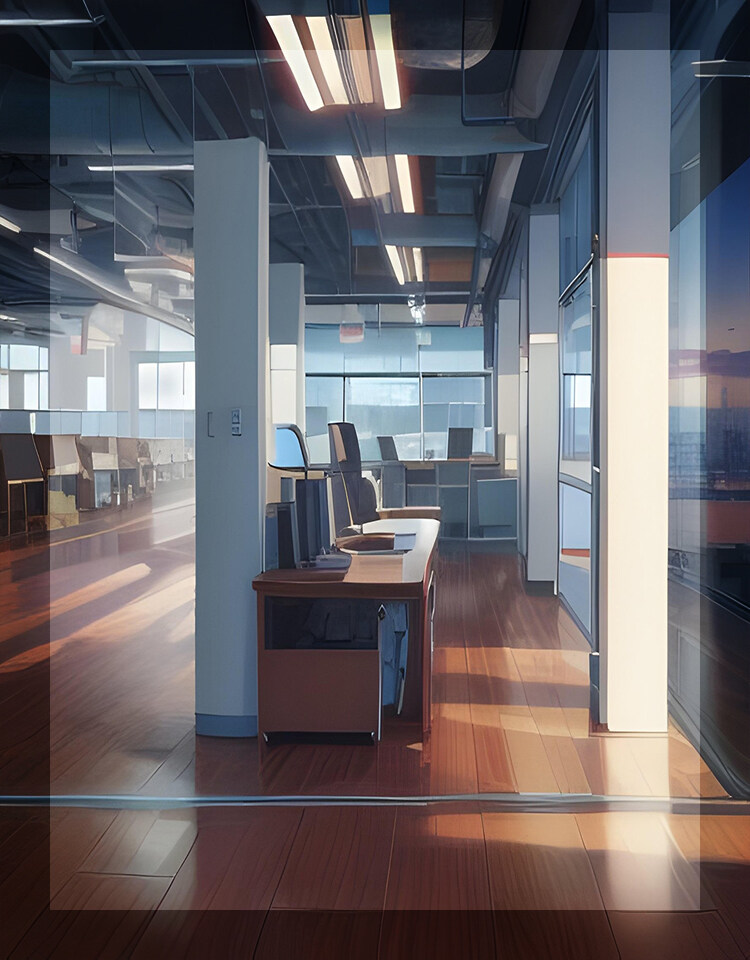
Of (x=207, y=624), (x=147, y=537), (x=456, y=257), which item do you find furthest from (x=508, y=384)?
(x=147, y=537)

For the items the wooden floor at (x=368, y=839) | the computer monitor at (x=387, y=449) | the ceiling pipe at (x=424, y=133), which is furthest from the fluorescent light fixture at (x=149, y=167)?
the wooden floor at (x=368, y=839)

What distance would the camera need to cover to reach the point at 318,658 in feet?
12.3

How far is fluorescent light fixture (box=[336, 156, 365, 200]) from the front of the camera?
5582 mm

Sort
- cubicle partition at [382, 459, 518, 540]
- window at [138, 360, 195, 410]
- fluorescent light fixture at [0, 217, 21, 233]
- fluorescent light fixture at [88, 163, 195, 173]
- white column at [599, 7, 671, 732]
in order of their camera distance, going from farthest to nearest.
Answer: window at [138, 360, 195, 410] < fluorescent light fixture at [0, 217, 21, 233] < cubicle partition at [382, 459, 518, 540] < fluorescent light fixture at [88, 163, 195, 173] < white column at [599, 7, 671, 732]

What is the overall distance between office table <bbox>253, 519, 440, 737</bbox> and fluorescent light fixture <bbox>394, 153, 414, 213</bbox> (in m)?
3.27

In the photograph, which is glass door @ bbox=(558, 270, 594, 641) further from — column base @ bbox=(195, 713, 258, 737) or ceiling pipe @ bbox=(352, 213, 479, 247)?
column base @ bbox=(195, 713, 258, 737)

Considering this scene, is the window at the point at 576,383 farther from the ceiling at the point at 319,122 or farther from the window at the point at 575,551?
the ceiling at the point at 319,122

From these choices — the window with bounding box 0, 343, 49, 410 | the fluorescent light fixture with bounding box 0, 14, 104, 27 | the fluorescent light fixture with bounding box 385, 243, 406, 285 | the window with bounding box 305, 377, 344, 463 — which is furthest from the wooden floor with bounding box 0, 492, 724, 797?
the window with bounding box 0, 343, 49, 410

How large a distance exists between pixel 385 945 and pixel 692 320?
7.87m

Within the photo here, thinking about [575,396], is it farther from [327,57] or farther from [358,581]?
[358,581]

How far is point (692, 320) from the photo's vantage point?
Result: 903 cm

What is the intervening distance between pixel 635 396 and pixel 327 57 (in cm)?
201

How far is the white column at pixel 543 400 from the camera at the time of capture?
7750 millimetres

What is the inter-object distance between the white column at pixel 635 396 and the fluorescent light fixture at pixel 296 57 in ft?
4.32
